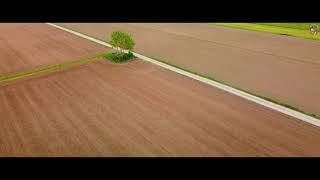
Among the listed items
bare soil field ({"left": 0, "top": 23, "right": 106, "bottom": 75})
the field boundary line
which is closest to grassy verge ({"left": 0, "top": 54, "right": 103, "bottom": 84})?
bare soil field ({"left": 0, "top": 23, "right": 106, "bottom": 75})

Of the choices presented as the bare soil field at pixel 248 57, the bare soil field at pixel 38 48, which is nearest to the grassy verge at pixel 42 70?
the bare soil field at pixel 38 48

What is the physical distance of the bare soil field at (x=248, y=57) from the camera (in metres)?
20.9

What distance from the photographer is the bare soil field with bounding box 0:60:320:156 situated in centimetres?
1517

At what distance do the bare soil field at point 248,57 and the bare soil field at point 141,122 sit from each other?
280 cm

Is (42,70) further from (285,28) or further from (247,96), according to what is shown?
(285,28)

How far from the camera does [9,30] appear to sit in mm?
52250

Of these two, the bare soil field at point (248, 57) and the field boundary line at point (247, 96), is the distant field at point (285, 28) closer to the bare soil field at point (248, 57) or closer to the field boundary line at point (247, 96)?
the bare soil field at point (248, 57)

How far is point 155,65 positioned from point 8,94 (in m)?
11.8

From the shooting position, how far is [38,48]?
38.1 meters

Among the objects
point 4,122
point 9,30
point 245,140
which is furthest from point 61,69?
point 9,30

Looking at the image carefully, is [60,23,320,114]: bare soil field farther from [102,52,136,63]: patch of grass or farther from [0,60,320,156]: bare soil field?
[0,60,320,156]: bare soil field

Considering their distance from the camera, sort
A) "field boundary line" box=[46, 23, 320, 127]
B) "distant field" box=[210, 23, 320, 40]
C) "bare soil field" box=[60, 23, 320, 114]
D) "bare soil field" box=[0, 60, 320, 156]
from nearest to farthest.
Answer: "bare soil field" box=[0, 60, 320, 156], "field boundary line" box=[46, 23, 320, 127], "bare soil field" box=[60, 23, 320, 114], "distant field" box=[210, 23, 320, 40]

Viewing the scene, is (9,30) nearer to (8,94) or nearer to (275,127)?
(8,94)

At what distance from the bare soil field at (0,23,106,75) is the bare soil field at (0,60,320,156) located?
7.25m
